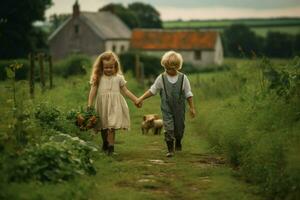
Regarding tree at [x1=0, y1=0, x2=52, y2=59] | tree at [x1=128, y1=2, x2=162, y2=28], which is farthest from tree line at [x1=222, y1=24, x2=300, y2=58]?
tree at [x1=0, y1=0, x2=52, y2=59]

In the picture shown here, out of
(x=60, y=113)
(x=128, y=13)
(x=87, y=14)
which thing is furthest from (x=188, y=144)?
(x=128, y=13)

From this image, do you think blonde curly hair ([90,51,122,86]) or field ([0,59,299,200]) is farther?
blonde curly hair ([90,51,122,86])

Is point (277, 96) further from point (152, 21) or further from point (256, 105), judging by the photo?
point (152, 21)

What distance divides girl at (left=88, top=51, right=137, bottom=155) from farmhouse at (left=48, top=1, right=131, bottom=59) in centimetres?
6112

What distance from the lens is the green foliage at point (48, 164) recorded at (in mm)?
7176

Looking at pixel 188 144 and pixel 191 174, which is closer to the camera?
pixel 191 174

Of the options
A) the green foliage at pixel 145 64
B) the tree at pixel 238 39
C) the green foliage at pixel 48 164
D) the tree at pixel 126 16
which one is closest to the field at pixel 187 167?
the green foliage at pixel 48 164

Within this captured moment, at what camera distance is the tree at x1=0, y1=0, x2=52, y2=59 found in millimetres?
53125

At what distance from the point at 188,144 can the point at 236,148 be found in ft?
9.29

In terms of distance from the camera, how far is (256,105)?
10.4 m

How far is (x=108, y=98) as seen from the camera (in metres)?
10.9

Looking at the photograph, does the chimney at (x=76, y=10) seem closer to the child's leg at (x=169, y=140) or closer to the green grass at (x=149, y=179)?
the green grass at (x=149, y=179)

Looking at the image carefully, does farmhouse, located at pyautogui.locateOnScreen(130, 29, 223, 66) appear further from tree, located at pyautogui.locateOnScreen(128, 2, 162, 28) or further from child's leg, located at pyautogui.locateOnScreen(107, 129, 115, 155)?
child's leg, located at pyautogui.locateOnScreen(107, 129, 115, 155)

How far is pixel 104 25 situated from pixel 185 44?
454 inches
